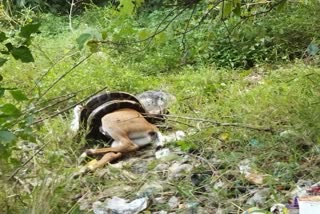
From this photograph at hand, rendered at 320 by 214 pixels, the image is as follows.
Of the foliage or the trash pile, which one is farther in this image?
the trash pile

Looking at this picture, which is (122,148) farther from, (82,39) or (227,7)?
(82,39)

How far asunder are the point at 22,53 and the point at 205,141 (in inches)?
68.6

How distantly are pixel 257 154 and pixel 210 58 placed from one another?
2410 millimetres

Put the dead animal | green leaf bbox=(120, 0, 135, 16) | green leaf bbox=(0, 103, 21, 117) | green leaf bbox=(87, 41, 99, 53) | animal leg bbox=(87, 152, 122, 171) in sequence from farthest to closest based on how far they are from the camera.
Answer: the dead animal, animal leg bbox=(87, 152, 122, 171), green leaf bbox=(120, 0, 135, 16), green leaf bbox=(87, 41, 99, 53), green leaf bbox=(0, 103, 21, 117)

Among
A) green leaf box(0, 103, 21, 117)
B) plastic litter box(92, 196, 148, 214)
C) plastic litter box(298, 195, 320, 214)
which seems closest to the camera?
green leaf box(0, 103, 21, 117)

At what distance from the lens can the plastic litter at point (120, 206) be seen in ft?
9.82

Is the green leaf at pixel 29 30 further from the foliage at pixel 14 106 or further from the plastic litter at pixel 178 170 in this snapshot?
the plastic litter at pixel 178 170

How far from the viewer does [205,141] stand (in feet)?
12.2

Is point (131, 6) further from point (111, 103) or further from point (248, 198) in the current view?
point (111, 103)

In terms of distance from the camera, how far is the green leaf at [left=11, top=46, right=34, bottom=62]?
214 centimetres

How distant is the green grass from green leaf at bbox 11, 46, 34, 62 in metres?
0.62

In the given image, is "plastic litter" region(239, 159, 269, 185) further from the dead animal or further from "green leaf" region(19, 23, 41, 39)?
"green leaf" region(19, 23, 41, 39)

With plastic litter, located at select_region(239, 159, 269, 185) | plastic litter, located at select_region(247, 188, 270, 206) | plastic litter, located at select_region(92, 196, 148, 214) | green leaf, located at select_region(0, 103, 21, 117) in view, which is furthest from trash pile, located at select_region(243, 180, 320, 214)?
green leaf, located at select_region(0, 103, 21, 117)

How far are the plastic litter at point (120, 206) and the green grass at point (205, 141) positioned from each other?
0.19 feet
